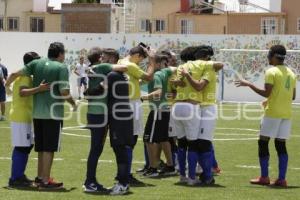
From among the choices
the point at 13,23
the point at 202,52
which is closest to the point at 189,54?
the point at 202,52

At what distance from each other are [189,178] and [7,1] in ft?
223

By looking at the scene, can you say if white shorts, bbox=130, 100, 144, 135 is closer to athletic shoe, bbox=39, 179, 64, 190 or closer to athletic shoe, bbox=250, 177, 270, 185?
athletic shoe, bbox=39, 179, 64, 190

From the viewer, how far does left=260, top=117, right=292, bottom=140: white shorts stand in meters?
12.2

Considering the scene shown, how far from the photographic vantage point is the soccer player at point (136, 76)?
39.4 ft

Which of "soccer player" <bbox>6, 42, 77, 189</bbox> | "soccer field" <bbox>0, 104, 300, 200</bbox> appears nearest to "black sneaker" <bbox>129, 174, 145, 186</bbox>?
"soccer field" <bbox>0, 104, 300, 200</bbox>

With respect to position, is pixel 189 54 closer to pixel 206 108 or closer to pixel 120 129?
pixel 206 108

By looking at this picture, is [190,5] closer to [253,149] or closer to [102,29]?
[102,29]

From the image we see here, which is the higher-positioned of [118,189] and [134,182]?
[118,189]

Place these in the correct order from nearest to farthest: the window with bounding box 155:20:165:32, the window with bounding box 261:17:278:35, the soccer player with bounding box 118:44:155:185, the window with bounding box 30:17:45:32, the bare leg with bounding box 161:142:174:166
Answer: the soccer player with bounding box 118:44:155:185 → the bare leg with bounding box 161:142:174:166 → the window with bounding box 261:17:278:35 → the window with bounding box 30:17:45:32 → the window with bounding box 155:20:165:32

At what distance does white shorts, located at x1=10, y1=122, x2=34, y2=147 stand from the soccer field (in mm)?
704

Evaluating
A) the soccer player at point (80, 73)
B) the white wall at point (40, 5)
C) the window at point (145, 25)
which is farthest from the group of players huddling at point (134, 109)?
the white wall at point (40, 5)

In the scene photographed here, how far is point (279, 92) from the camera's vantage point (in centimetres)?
1220

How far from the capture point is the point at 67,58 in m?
37.5

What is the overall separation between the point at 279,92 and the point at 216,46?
24490mm
